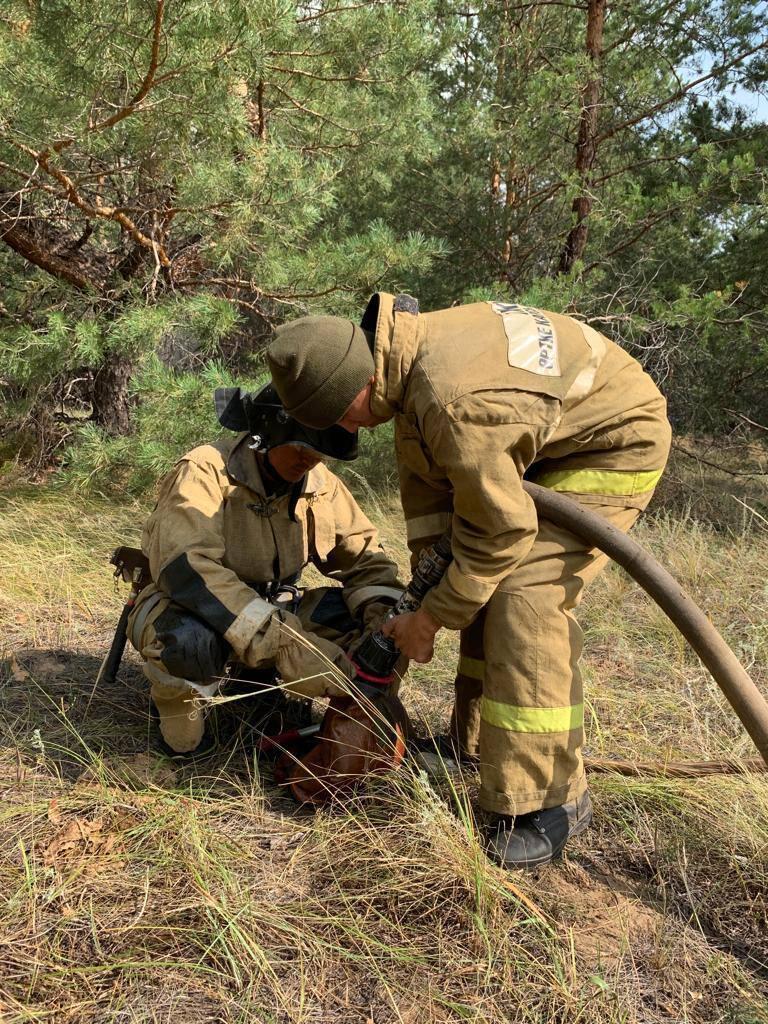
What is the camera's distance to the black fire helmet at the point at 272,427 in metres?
2.62

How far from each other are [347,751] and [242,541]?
3.01 ft

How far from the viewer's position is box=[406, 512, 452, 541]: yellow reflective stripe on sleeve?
2715 millimetres

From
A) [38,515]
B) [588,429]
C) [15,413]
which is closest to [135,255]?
[15,413]

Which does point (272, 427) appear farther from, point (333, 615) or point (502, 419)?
point (502, 419)

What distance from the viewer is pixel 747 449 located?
790cm

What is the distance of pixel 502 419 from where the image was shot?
2.06 metres

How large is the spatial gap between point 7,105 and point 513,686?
4265 millimetres

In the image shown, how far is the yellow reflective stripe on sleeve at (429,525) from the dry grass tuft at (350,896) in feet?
2.72

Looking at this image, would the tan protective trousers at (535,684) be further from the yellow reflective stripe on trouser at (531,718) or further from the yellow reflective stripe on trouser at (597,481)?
the yellow reflective stripe on trouser at (597,481)

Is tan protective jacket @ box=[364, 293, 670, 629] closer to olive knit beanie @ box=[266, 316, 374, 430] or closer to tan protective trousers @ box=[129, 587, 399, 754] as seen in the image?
olive knit beanie @ box=[266, 316, 374, 430]

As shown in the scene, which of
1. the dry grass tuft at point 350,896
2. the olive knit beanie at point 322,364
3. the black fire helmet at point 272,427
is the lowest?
the dry grass tuft at point 350,896

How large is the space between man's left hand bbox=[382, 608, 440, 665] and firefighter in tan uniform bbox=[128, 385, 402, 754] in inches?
10.6

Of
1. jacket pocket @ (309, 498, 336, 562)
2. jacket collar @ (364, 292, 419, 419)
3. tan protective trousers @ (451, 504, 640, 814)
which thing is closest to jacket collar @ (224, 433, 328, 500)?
jacket pocket @ (309, 498, 336, 562)

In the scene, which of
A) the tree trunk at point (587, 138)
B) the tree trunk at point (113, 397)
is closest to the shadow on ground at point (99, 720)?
the tree trunk at point (113, 397)
